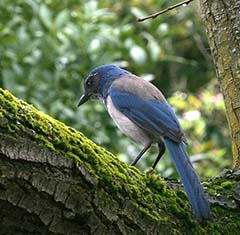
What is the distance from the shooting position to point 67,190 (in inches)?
79.5

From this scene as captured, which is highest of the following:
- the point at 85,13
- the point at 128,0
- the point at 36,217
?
the point at 128,0

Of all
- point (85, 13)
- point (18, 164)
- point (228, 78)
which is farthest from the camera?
point (85, 13)

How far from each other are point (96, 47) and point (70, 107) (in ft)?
1.60

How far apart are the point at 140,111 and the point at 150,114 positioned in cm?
13

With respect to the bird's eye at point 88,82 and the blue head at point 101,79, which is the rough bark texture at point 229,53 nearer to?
the blue head at point 101,79

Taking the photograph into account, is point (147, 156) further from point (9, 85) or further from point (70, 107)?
point (9, 85)

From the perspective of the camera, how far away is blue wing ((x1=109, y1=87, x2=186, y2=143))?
347cm

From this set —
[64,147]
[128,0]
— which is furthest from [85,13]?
[64,147]

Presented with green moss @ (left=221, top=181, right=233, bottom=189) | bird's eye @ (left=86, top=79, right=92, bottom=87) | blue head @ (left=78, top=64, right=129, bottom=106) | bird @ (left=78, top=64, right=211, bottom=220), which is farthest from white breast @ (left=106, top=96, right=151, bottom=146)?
green moss @ (left=221, top=181, right=233, bottom=189)

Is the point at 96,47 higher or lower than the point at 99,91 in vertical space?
higher

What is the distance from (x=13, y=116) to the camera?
6.64ft

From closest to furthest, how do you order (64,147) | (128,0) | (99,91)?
(64,147), (99,91), (128,0)

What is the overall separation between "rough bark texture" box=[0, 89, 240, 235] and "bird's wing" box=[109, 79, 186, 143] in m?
1.01

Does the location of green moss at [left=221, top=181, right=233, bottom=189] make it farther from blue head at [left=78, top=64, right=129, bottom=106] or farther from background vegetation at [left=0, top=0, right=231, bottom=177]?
background vegetation at [left=0, top=0, right=231, bottom=177]
